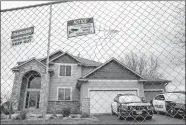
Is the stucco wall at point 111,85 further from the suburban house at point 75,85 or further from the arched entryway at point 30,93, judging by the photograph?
the arched entryway at point 30,93

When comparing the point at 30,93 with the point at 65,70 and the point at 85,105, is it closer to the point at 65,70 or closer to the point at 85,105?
the point at 65,70

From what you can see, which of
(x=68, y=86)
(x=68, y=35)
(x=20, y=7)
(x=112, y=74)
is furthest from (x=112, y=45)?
(x=68, y=86)

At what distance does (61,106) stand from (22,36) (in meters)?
12.1

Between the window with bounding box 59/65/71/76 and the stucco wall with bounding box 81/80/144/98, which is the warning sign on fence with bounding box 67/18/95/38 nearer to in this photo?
the stucco wall with bounding box 81/80/144/98

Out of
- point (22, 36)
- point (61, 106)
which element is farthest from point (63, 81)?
point (22, 36)

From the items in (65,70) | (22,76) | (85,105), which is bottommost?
(85,105)

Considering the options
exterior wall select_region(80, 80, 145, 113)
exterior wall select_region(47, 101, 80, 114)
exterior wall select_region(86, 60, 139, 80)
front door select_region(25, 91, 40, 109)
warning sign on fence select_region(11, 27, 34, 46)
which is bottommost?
exterior wall select_region(47, 101, 80, 114)

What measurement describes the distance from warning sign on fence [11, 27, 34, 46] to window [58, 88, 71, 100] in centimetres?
1261

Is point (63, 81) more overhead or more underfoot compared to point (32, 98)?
more overhead

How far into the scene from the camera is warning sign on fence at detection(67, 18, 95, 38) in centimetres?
221

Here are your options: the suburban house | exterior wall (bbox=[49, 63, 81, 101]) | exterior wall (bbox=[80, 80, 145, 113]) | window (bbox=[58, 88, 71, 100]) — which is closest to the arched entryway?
the suburban house

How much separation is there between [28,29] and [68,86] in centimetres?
1283

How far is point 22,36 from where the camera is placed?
7.95 ft

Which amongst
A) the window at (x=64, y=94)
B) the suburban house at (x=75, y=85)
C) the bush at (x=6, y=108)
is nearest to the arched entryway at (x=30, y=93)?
the suburban house at (x=75, y=85)
